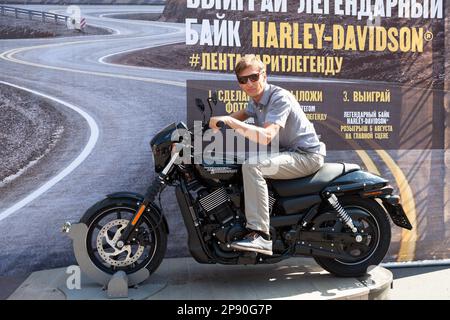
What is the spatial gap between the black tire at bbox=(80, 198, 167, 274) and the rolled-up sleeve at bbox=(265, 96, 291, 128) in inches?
Result: 48.3

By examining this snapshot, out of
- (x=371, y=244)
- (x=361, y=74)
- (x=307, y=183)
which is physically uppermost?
(x=361, y=74)

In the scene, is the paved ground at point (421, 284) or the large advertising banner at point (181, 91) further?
the large advertising banner at point (181, 91)

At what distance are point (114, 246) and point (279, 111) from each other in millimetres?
1728

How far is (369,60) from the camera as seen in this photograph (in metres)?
6.07

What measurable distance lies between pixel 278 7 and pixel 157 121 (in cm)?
169

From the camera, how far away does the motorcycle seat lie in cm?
471

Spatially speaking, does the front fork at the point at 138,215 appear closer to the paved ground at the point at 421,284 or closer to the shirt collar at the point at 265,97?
the shirt collar at the point at 265,97

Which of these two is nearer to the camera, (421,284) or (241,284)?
(241,284)

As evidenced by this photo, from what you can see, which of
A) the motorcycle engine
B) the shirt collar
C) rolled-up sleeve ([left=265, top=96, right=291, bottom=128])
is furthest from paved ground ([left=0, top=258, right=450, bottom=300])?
the shirt collar

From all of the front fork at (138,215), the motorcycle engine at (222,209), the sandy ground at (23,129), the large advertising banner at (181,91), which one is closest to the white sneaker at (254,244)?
the motorcycle engine at (222,209)

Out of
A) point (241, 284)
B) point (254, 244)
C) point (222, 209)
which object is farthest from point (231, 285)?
point (222, 209)

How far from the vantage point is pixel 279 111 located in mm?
4527

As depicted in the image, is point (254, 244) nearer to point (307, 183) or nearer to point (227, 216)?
point (227, 216)

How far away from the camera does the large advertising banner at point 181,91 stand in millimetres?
5410
